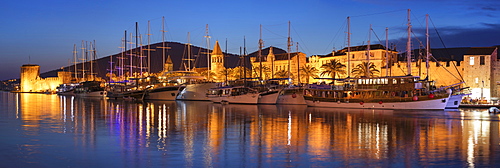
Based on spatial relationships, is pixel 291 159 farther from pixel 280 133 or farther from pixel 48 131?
pixel 48 131

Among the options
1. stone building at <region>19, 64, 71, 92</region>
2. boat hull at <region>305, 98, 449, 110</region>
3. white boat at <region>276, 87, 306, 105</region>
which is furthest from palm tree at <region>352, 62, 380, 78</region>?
stone building at <region>19, 64, 71, 92</region>

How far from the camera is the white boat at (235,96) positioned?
55.9 m

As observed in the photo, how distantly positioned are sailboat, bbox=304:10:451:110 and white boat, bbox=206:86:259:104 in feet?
25.5

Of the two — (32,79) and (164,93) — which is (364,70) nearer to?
(164,93)

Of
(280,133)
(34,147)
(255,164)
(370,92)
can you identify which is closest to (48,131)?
(34,147)

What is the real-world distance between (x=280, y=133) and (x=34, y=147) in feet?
36.5

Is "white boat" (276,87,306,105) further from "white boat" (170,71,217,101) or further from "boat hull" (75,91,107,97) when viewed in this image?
"boat hull" (75,91,107,97)

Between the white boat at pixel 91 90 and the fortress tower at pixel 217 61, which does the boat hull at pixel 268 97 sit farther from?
the fortress tower at pixel 217 61

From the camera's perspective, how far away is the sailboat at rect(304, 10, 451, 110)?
4409 centimetres

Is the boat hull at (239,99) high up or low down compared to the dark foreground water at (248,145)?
up

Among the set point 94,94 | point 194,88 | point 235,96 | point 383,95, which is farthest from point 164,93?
point 383,95

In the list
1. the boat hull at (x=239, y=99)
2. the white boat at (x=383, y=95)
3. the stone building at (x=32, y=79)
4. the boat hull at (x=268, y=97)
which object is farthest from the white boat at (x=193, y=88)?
the stone building at (x=32, y=79)

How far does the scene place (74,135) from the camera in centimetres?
2319

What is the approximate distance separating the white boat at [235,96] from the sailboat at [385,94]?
7.77m
